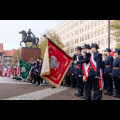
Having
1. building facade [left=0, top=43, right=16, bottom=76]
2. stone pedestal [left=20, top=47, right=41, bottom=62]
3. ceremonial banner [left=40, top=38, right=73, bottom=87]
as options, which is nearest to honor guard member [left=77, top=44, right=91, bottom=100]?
ceremonial banner [left=40, top=38, right=73, bottom=87]

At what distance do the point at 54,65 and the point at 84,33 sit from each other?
55.7 m

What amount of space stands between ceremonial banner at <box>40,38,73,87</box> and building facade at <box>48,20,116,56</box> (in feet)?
130

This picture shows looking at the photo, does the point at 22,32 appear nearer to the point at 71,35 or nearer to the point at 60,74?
the point at 60,74

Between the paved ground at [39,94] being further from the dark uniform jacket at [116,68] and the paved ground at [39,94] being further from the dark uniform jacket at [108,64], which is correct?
the dark uniform jacket at [108,64]

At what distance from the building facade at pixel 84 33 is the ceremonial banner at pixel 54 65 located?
130 feet

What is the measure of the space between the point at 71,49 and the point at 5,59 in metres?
43.4

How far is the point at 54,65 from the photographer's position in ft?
20.5

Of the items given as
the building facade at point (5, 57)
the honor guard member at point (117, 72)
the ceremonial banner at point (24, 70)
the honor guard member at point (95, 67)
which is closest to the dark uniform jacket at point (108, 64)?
the honor guard member at point (117, 72)

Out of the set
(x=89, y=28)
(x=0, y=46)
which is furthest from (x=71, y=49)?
(x=0, y=46)

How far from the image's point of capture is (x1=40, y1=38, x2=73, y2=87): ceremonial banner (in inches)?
239

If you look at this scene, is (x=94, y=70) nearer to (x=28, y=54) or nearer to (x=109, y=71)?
(x=109, y=71)

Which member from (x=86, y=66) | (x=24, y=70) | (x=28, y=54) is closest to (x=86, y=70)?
(x=86, y=66)

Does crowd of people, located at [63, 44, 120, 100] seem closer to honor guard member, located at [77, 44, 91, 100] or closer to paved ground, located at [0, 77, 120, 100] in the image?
honor guard member, located at [77, 44, 91, 100]

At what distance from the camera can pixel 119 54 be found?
768cm
